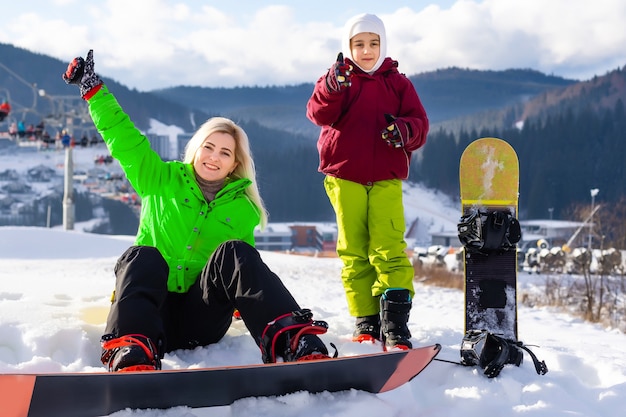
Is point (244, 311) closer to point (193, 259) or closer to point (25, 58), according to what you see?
point (193, 259)

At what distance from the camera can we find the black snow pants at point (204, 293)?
2.02 m

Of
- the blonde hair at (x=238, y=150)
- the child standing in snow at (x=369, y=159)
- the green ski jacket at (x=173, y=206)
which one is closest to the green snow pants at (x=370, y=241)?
the child standing in snow at (x=369, y=159)

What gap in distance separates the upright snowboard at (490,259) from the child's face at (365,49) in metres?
0.75

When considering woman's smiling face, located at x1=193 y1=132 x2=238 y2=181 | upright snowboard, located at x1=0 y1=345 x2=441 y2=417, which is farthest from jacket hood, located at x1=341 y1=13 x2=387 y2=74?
upright snowboard, located at x1=0 y1=345 x2=441 y2=417

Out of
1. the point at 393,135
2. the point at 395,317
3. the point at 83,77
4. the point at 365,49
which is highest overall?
the point at 365,49

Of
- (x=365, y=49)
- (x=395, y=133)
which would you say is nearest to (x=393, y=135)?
(x=395, y=133)

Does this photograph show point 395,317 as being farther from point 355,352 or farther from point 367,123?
point 367,123

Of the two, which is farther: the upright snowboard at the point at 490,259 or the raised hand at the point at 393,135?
the raised hand at the point at 393,135

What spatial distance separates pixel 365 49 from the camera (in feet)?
9.70

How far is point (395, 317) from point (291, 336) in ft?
2.63

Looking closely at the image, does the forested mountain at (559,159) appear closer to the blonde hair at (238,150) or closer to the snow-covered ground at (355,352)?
the snow-covered ground at (355,352)

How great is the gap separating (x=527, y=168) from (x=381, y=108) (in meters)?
111

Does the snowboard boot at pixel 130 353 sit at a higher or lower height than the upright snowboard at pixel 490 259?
lower

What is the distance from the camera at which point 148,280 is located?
7.00 ft
